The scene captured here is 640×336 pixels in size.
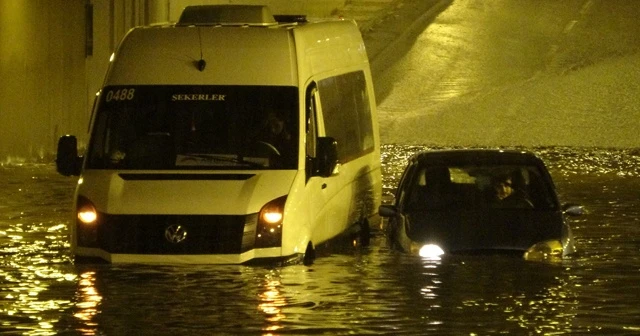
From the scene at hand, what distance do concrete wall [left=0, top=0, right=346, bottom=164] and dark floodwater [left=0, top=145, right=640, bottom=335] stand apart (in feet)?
39.4

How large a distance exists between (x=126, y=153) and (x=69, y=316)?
267 centimetres

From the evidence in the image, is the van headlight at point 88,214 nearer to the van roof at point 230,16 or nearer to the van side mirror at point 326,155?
the van side mirror at point 326,155

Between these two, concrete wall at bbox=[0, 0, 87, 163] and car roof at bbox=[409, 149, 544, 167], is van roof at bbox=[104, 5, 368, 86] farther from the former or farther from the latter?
concrete wall at bbox=[0, 0, 87, 163]

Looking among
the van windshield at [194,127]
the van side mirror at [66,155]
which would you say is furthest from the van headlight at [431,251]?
the van side mirror at [66,155]

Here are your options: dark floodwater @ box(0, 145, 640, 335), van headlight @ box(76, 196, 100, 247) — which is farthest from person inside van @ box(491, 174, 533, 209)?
van headlight @ box(76, 196, 100, 247)

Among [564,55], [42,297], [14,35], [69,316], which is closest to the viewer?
[69,316]

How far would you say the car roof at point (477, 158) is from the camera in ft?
54.2

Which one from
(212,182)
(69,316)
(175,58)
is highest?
(175,58)

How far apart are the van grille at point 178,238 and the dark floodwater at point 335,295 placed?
214 millimetres

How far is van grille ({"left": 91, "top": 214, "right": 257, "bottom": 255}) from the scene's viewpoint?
14.2 m

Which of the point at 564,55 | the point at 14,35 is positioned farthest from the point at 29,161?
the point at 564,55

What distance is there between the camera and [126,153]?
15102 millimetres

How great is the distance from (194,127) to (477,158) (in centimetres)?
301

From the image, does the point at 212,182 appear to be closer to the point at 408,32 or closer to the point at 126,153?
the point at 126,153
